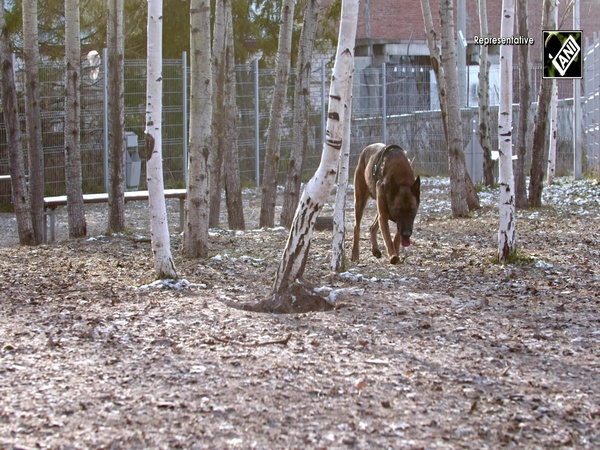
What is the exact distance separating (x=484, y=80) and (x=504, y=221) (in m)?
11.3

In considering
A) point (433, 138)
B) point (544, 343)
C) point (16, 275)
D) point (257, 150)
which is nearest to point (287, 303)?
point (544, 343)

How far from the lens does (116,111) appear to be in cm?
1334

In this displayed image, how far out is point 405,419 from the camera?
4.75 metres

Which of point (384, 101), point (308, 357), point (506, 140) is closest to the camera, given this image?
point (308, 357)

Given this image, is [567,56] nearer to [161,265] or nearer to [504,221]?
[504,221]

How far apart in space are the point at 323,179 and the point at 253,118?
16636mm

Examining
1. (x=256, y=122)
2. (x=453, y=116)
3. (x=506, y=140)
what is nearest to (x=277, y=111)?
(x=453, y=116)

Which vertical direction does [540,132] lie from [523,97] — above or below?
below

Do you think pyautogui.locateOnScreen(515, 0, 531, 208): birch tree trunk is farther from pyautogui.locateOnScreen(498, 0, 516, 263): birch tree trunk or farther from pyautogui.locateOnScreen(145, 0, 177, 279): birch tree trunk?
pyautogui.locateOnScreen(145, 0, 177, 279): birch tree trunk

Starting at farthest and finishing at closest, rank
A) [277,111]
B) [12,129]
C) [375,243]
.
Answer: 1. [277,111]
2. [12,129]
3. [375,243]

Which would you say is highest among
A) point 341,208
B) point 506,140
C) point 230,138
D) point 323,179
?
point 230,138

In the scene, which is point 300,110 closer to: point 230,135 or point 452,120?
point 230,135

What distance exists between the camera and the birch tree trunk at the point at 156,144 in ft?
28.6
